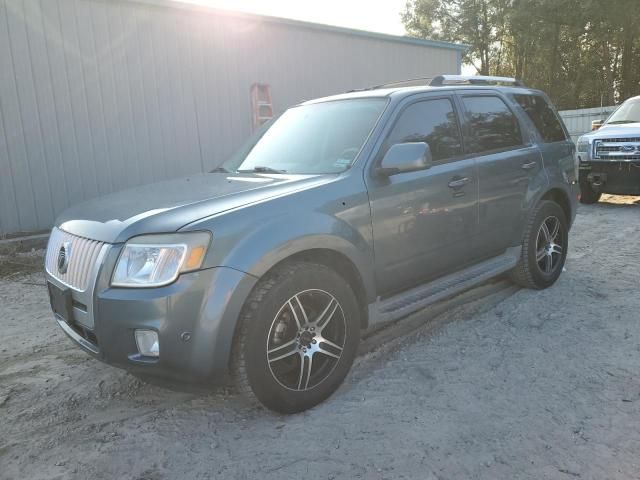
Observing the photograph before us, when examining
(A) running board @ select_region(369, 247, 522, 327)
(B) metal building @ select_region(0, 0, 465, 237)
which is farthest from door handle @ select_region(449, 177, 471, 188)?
(B) metal building @ select_region(0, 0, 465, 237)

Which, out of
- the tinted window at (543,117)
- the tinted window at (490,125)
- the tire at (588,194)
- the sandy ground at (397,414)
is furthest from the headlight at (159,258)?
the tire at (588,194)

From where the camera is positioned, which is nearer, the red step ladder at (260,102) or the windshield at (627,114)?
the windshield at (627,114)

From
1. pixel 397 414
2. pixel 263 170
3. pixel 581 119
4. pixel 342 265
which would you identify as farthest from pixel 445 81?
pixel 581 119

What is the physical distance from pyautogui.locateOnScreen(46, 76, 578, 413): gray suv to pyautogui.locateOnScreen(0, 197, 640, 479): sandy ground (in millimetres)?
333

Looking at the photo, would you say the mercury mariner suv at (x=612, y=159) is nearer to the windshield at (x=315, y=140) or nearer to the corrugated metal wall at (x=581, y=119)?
the windshield at (x=315, y=140)

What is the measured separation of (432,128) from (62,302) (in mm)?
2648

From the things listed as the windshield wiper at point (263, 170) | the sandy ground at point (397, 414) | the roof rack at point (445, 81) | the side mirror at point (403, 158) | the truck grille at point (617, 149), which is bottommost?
the sandy ground at point (397, 414)

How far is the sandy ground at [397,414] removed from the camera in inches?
99.1

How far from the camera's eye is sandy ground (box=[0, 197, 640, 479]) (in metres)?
2.52

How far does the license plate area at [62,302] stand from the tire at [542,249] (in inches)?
139

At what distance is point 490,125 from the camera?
4348mm

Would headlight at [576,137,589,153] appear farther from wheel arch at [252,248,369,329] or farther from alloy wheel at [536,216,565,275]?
wheel arch at [252,248,369,329]

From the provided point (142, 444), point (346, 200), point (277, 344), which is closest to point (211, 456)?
point (142, 444)

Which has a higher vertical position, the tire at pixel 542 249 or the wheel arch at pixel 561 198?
the wheel arch at pixel 561 198
